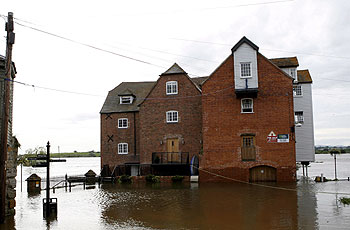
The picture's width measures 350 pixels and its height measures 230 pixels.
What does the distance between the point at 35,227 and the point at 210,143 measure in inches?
662

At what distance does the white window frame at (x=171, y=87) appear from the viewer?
32281 millimetres

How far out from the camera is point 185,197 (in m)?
19.5

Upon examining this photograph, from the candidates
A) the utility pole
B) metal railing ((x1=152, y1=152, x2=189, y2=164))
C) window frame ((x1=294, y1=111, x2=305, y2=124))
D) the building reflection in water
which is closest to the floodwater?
the building reflection in water

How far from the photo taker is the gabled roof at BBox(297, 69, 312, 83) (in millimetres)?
28961

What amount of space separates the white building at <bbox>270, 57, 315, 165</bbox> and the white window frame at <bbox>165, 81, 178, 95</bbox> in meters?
9.29

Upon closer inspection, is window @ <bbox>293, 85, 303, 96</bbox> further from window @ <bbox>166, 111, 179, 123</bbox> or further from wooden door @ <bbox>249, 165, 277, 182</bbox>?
window @ <bbox>166, 111, 179, 123</bbox>

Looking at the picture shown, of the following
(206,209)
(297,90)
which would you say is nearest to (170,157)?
(297,90)

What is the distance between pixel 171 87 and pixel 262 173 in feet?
38.1

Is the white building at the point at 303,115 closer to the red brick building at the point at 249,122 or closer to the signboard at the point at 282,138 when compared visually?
the red brick building at the point at 249,122

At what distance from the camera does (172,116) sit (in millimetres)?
32344

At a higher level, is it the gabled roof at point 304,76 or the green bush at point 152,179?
the gabled roof at point 304,76

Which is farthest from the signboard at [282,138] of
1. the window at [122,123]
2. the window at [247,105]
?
the window at [122,123]

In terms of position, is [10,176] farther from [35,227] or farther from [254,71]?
[254,71]

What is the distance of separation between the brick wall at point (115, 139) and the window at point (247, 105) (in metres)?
12.6
